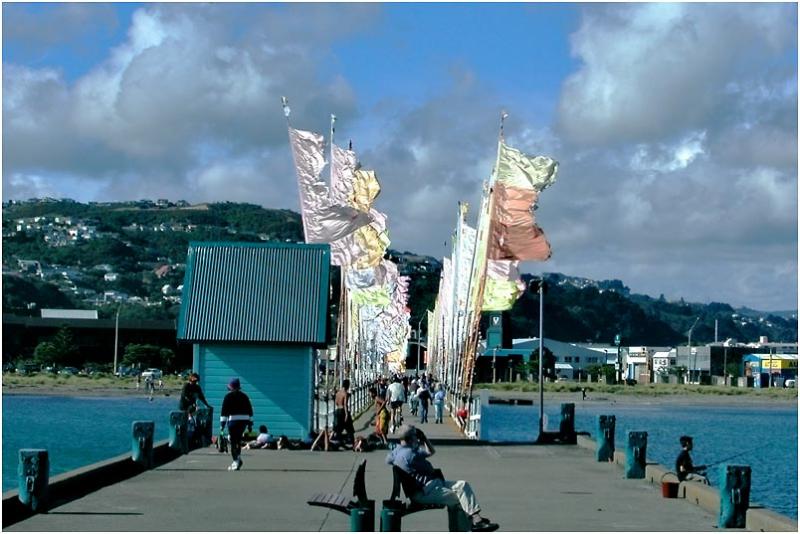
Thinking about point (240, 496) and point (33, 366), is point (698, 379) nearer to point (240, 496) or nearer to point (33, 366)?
point (33, 366)

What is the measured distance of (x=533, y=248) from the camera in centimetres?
3556

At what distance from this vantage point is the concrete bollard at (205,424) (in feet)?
103

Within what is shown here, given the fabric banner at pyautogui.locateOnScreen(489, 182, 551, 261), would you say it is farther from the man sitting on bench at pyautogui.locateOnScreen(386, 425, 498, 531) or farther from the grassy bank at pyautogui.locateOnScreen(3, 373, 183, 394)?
the grassy bank at pyautogui.locateOnScreen(3, 373, 183, 394)

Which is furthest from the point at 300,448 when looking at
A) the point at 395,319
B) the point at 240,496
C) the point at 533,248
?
the point at 395,319

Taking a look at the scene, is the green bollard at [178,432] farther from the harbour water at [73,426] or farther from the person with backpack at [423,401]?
the person with backpack at [423,401]

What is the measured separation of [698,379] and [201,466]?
15119 centimetres

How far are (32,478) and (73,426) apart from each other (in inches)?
2187

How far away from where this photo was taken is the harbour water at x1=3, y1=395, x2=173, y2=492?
4991cm

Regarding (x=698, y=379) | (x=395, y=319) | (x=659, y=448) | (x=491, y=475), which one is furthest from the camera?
(x=698, y=379)

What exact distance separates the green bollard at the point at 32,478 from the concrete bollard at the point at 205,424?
1303cm

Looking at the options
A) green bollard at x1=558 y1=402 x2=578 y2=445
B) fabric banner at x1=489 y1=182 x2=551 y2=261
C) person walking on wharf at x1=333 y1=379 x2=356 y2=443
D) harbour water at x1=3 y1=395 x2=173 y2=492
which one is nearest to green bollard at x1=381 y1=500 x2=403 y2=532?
person walking on wharf at x1=333 y1=379 x2=356 y2=443

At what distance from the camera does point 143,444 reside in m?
25.1

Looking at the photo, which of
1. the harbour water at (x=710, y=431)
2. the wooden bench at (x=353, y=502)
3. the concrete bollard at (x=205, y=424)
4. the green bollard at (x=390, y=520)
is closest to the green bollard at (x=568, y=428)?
the harbour water at (x=710, y=431)

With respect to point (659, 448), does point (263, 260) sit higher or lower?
higher
